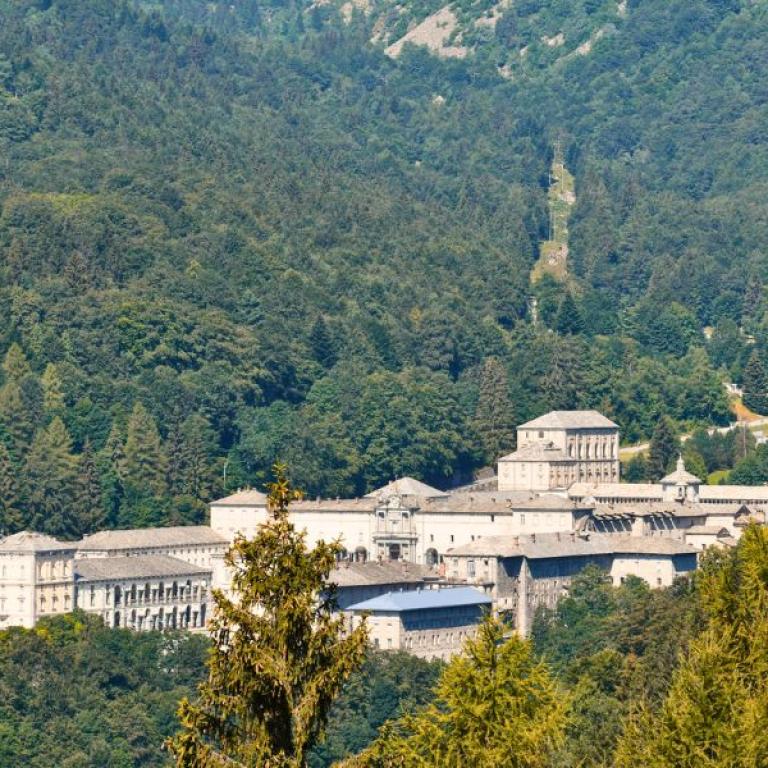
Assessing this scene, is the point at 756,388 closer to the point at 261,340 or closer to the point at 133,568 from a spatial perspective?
the point at 261,340

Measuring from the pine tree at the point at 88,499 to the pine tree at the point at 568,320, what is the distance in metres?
54.8

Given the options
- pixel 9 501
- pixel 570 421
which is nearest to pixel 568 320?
pixel 570 421

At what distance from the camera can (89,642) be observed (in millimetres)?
104875

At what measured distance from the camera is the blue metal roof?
353 feet

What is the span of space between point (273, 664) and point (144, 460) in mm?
100370

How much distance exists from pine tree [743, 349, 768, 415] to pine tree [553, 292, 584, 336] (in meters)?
17.2

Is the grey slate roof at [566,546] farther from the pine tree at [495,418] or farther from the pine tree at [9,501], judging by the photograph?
the pine tree at [495,418]

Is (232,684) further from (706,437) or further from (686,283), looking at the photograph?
(686,283)

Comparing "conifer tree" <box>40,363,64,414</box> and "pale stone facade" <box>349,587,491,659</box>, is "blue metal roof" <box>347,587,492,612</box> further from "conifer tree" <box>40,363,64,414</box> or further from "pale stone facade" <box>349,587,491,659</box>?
"conifer tree" <box>40,363,64,414</box>

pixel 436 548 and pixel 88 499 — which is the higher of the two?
pixel 88 499

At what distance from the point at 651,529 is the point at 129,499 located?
23.6 m

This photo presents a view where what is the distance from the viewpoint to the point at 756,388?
162 metres

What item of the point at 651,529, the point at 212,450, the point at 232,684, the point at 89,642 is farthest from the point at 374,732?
the point at 232,684

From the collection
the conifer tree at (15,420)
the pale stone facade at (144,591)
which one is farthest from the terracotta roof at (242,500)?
the conifer tree at (15,420)
